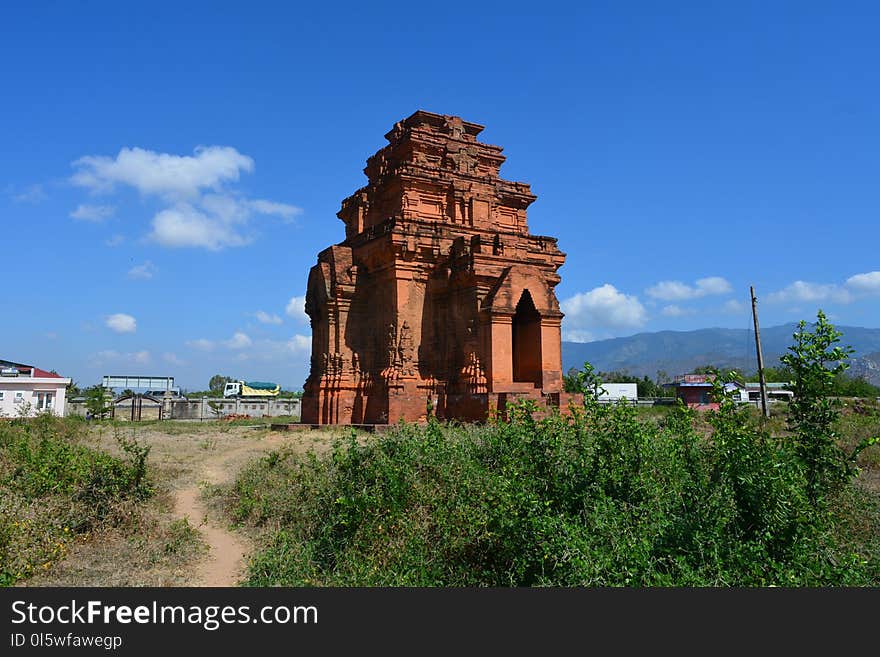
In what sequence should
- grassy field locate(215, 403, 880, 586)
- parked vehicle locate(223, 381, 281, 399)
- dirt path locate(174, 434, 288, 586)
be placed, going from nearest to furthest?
grassy field locate(215, 403, 880, 586)
dirt path locate(174, 434, 288, 586)
parked vehicle locate(223, 381, 281, 399)

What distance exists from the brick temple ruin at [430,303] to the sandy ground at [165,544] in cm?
456

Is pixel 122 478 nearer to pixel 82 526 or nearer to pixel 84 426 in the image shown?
pixel 82 526

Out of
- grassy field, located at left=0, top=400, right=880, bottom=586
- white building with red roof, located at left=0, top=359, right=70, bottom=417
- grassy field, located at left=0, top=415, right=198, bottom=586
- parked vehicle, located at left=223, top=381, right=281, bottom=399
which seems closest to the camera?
grassy field, located at left=0, top=400, right=880, bottom=586

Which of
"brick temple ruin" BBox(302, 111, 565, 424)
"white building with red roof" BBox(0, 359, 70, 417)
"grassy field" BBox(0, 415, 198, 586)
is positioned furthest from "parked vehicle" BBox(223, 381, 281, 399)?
"grassy field" BBox(0, 415, 198, 586)

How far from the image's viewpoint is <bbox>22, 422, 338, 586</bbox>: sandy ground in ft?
22.1

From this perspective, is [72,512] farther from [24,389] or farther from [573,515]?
[24,389]

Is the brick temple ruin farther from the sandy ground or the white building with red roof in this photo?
the white building with red roof

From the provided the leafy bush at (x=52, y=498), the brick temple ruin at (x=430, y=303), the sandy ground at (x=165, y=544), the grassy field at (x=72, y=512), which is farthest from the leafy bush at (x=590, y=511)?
the brick temple ruin at (x=430, y=303)

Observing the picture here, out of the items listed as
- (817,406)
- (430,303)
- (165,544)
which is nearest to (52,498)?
(165,544)

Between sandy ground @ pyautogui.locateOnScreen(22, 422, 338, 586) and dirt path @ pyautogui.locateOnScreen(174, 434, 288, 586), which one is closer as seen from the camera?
sandy ground @ pyautogui.locateOnScreen(22, 422, 338, 586)

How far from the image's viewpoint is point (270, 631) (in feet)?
16.1

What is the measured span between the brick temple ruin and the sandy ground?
4.56m

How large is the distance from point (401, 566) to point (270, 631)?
1.81m

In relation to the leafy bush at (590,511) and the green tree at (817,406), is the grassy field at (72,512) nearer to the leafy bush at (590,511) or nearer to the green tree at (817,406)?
the leafy bush at (590,511)
